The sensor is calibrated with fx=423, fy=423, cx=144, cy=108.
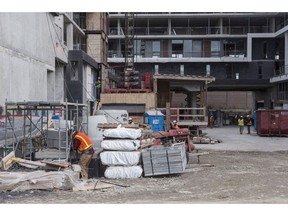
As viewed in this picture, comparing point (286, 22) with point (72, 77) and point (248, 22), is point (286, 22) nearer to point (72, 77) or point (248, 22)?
point (248, 22)

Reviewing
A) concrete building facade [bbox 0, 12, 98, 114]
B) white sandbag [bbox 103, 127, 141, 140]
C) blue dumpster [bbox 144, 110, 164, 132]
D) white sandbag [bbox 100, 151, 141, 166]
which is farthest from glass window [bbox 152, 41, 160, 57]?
white sandbag [bbox 100, 151, 141, 166]

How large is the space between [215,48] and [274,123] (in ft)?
93.0

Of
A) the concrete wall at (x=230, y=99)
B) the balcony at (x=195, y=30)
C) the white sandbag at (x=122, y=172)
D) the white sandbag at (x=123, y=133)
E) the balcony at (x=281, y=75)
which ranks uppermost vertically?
the balcony at (x=195, y=30)

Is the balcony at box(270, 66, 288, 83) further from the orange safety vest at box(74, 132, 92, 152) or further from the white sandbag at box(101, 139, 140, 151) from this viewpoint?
the orange safety vest at box(74, 132, 92, 152)

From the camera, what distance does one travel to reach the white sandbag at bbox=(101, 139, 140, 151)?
14.1 meters

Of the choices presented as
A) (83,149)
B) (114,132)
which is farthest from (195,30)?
(83,149)

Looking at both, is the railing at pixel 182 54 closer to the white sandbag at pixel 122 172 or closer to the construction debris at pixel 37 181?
the white sandbag at pixel 122 172

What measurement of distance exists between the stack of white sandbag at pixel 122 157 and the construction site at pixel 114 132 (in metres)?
0.03

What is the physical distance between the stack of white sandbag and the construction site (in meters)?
0.03

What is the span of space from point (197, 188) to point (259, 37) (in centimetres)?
4762

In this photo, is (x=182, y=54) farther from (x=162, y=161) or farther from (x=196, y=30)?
(x=162, y=161)

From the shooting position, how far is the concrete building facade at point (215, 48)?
5653cm

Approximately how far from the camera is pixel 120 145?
14.1m

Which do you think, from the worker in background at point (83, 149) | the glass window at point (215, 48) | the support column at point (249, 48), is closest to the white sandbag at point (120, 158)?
the worker in background at point (83, 149)
